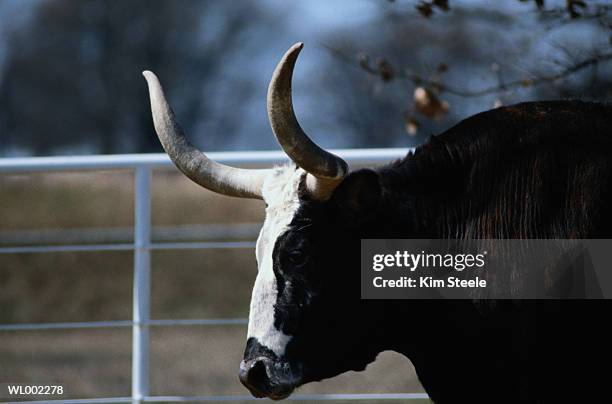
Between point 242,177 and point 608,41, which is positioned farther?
point 608,41

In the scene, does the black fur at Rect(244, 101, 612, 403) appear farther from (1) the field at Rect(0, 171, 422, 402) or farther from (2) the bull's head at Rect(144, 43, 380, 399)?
(1) the field at Rect(0, 171, 422, 402)

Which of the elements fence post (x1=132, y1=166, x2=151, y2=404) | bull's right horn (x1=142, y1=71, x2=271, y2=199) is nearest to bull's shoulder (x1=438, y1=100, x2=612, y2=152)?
bull's right horn (x1=142, y1=71, x2=271, y2=199)

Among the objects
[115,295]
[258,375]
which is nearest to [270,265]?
[258,375]

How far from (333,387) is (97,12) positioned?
35.5m

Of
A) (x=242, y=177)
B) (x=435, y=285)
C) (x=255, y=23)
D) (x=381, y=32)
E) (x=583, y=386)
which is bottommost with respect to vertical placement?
(x=583, y=386)

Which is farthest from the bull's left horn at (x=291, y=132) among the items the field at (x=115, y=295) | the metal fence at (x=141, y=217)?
the field at (x=115, y=295)

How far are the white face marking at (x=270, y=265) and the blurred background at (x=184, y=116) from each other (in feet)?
5.55

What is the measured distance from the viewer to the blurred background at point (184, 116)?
22.8 feet

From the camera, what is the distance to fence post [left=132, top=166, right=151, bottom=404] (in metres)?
6.03

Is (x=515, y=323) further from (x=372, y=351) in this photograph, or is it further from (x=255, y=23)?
(x=255, y=23)

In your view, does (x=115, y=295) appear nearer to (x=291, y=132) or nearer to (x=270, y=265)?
(x=270, y=265)

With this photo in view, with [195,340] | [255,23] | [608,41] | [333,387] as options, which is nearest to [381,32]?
[255,23]

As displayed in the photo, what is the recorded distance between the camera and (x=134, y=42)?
41562 mm

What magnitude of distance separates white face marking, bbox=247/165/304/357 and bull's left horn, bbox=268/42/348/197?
0.17m
